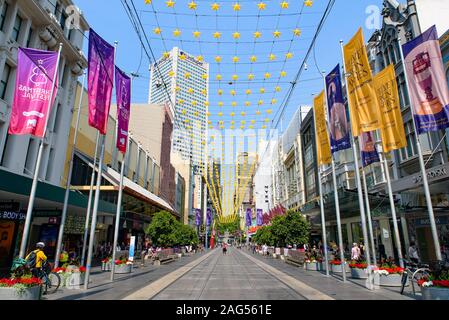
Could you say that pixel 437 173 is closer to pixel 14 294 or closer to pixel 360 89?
pixel 360 89

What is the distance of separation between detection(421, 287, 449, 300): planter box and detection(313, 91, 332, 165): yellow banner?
8820mm

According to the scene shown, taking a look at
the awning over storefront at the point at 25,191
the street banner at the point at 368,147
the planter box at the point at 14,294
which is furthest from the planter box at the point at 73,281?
the street banner at the point at 368,147

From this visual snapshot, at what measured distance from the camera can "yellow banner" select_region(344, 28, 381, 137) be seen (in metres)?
14.3

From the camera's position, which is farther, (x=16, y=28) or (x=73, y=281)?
(x=16, y=28)

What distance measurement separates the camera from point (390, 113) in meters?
14.4

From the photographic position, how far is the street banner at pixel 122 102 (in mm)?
15625

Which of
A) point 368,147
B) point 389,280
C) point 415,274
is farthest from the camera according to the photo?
point 368,147

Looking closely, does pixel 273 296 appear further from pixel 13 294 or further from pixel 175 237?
pixel 175 237

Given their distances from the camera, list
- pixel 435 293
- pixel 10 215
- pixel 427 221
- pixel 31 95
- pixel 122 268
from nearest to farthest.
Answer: pixel 435 293 → pixel 31 95 → pixel 10 215 → pixel 122 268 → pixel 427 221

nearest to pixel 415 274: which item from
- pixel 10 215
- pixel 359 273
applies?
pixel 359 273

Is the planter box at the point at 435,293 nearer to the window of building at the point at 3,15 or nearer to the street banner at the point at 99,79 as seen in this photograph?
the street banner at the point at 99,79

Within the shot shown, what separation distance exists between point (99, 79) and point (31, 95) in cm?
320

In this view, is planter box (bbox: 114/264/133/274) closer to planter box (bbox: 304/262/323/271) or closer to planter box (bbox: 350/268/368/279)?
planter box (bbox: 304/262/323/271)
